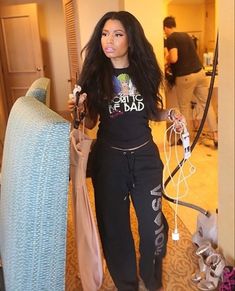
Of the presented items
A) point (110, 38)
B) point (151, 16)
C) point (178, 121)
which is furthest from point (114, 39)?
point (151, 16)

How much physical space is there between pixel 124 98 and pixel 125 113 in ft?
0.19

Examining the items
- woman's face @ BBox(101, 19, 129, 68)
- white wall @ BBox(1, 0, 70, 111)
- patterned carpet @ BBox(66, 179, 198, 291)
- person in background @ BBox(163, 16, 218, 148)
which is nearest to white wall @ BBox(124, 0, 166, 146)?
person in background @ BBox(163, 16, 218, 148)

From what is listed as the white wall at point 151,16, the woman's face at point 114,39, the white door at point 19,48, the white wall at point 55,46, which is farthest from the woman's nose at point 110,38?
the white wall at point 55,46

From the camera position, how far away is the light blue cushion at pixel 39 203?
0.67 meters

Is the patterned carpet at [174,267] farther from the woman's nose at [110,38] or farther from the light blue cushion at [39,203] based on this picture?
the woman's nose at [110,38]

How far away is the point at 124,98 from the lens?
1.27 m

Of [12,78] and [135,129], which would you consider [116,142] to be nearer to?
[135,129]

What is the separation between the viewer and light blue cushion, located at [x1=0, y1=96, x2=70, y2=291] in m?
0.67

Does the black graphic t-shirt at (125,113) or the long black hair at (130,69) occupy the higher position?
the long black hair at (130,69)

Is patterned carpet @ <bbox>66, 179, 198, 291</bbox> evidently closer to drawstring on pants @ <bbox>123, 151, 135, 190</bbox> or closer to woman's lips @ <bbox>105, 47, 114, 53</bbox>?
drawstring on pants @ <bbox>123, 151, 135, 190</bbox>

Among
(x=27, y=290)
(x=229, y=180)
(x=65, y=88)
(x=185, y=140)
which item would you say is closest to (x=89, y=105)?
(x=185, y=140)

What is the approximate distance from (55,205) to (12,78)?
14.6 ft

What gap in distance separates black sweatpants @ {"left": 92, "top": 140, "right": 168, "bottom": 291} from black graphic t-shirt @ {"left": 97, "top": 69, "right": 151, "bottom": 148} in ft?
0.15

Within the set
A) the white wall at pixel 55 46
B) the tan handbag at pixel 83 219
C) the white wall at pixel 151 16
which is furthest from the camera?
the white wall at pixel 55 46
